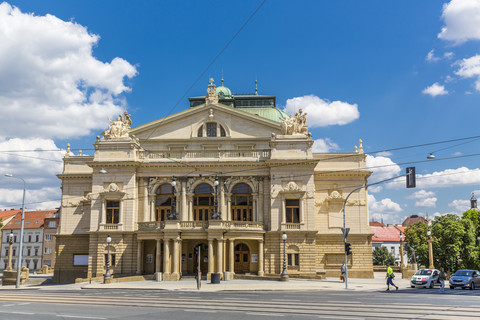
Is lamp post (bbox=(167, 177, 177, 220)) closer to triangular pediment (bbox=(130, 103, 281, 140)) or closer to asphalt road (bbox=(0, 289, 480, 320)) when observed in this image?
triangular pediment (bbox=(130, 103, 281, 140))

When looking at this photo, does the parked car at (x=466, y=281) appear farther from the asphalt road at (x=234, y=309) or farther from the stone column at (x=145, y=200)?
the stone column at (x=145, y=200)

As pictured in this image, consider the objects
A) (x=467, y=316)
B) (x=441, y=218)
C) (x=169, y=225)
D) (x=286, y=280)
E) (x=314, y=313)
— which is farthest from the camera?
(x=441, y=218)

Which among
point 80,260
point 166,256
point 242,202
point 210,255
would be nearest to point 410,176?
point 210,255

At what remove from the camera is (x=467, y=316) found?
17047mm

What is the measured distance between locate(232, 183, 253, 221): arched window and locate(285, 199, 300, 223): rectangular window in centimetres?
381

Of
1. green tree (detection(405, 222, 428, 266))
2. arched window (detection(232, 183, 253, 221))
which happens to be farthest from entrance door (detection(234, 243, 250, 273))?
green tree (detection(405, 222, 428, 266))

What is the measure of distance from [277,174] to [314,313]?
2970cm

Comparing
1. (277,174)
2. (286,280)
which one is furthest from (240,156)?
(286,280)

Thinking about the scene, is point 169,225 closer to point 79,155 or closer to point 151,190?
point 151,190

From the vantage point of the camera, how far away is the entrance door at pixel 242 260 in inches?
1893

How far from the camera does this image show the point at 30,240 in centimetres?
9825

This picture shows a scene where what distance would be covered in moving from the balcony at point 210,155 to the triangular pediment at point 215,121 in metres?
3.52

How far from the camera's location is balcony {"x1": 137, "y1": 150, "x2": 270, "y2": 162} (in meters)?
48.4

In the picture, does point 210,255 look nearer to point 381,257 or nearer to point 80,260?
point 80,260
